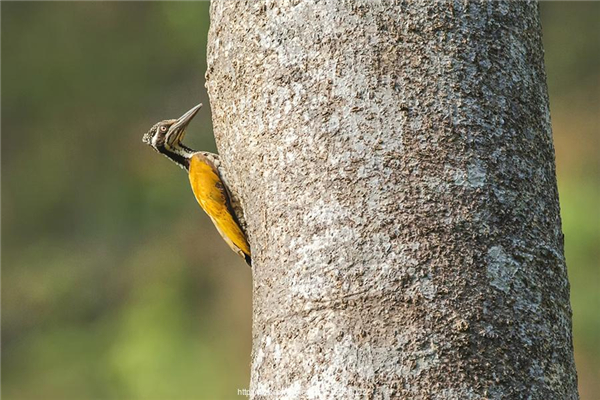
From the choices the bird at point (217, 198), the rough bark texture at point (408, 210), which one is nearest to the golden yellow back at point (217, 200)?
the bird at point (217, 198)

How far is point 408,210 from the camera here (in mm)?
1665

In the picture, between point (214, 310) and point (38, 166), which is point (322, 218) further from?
point (38, 166)

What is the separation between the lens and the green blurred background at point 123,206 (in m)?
8.07

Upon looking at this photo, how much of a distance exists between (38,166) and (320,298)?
8.55 m

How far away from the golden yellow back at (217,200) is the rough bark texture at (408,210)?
3.23 feet

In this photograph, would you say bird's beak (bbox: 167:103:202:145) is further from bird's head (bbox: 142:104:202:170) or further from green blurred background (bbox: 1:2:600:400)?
green blurred background (bbox: 1:2:600:400)

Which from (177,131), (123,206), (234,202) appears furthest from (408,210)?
(123,206)

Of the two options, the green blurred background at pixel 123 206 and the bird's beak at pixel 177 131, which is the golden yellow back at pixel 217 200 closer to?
the bird's beak at pixel 177 131

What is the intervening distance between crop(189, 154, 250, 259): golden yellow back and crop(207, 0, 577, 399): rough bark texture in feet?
3.23

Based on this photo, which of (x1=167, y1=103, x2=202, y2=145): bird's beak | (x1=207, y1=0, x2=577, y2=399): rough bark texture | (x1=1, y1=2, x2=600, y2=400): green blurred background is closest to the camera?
(x1=207, y1=0, x2=577, y2=399): rough bark texture

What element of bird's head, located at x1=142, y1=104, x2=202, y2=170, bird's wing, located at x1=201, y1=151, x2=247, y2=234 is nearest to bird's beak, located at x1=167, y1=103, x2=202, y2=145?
bird's head, located at x1=142, y1=104, x2=202, y2=170

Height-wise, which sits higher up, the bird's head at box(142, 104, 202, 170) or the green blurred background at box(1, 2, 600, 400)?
the green blurred background at box(1, 2, 600, 400)

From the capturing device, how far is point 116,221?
930 cm

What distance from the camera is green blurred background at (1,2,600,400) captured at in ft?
26.5
